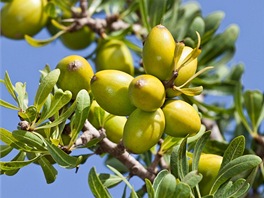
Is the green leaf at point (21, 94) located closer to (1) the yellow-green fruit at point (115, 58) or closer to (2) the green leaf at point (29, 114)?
(2) the green leaf at point (29, 114)

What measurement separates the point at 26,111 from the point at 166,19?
1492 millimetres

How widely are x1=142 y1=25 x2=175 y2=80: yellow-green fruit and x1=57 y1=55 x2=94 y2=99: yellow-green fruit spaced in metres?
0.23

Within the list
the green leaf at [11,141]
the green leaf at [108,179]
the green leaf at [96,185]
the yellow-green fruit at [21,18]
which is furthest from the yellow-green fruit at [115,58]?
→ the green leaf at [96,185]

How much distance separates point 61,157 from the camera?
191 centimetres

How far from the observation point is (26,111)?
76.0 inches

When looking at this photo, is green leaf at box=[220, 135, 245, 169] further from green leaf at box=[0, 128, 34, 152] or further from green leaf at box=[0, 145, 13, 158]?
green leaf at box=[0, 145, 13, 158]

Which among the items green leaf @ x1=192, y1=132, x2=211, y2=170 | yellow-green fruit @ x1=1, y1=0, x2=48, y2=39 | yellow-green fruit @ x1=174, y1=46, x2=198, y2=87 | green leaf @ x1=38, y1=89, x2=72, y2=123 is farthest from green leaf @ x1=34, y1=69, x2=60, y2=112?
yellow-green fruit @ x1=1, y1=0, x2=48, y2=39

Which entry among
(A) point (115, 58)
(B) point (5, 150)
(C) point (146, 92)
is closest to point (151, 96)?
(C) point (146, 92)

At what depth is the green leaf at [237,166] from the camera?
6.10ft

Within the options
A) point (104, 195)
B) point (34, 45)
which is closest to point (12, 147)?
point (104, 195)

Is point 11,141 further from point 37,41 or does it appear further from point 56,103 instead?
point 37,41

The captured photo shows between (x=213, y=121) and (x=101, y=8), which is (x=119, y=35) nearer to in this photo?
(x=101, y=8)

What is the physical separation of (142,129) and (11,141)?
1.39 ft

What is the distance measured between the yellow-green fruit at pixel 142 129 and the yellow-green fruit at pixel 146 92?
0.03m
